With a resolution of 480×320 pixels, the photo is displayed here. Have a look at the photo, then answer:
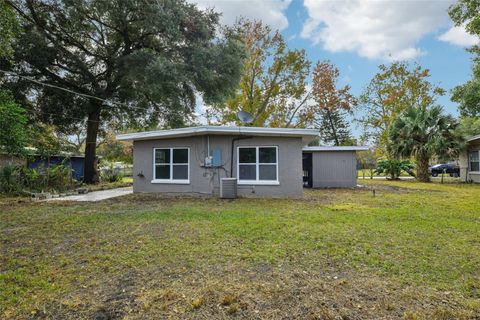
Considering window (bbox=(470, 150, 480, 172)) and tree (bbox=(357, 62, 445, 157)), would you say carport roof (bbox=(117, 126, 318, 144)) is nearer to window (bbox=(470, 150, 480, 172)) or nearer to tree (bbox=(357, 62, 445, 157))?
window (bbox=(470, 150, 480, 172))

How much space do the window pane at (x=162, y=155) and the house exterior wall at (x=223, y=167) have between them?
21cm

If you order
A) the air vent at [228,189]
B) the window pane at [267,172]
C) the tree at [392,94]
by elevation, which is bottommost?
the air vent at [228,189]

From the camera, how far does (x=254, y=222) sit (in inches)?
251

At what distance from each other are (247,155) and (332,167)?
7148 millimetres

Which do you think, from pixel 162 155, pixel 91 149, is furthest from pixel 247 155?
pixel 91 149

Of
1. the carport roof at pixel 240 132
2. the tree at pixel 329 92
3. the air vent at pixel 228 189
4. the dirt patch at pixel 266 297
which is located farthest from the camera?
the tree at pixel 329 92

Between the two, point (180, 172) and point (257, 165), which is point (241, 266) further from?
point (180, 172)

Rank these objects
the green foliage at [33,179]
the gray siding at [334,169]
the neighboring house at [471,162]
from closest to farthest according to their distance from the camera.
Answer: the green foliage at [33,179] < the gray siding at [334,169] < the neighboring house at [471,162]

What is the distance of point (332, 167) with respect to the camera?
1609 cm

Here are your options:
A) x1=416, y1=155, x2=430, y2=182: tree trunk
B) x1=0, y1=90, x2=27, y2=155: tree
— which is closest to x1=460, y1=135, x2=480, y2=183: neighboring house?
x1=416, y1=155, x2=430, y2=182: tree trunk

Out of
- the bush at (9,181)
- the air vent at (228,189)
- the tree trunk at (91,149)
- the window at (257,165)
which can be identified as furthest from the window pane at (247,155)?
the tree trunk at (91,149)

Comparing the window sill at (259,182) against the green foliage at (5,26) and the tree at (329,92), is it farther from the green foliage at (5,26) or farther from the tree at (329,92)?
the tree at (329,92)

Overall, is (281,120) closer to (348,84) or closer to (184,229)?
(348,84)

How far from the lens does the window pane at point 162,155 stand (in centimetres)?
1166
